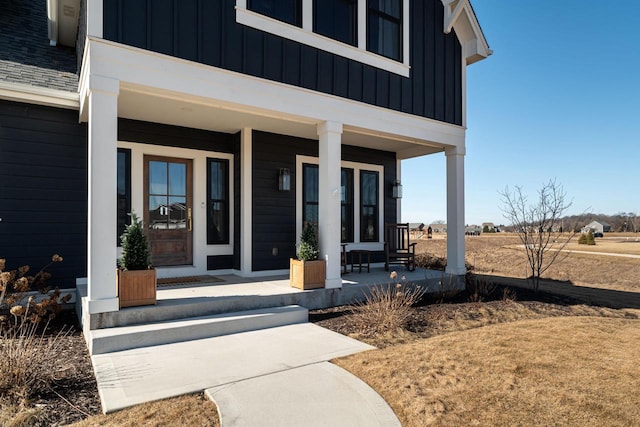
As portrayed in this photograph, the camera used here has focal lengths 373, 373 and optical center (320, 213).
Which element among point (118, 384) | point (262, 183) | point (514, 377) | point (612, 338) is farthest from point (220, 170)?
point (612, 338)

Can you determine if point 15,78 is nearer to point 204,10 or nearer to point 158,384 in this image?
point 204,10

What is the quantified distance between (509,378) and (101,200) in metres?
4.23

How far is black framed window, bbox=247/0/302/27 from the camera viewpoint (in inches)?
206

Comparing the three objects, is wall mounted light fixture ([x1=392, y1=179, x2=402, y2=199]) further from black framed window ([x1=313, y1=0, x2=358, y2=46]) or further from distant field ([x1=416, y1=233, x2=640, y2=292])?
distant field ([x1=416, y1=233, x2=640, y2=292])

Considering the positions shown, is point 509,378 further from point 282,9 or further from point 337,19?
point 337,19

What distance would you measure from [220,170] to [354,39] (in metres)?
3.31

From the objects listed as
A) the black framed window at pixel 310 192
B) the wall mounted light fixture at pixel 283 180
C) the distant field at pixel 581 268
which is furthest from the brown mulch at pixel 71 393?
the distant field at pixel 581 268

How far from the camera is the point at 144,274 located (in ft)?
13.9

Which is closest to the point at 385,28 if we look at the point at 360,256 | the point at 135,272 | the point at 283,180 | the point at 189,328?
the point at 283,180

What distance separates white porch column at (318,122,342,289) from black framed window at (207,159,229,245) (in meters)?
2.16

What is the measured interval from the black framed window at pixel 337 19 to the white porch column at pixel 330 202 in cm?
147

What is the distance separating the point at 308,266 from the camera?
5570 mm

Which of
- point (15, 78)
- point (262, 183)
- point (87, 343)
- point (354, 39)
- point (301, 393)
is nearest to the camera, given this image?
point (301, 393)

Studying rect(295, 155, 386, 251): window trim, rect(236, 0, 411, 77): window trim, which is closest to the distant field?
rect(295, 155, 386, 251): window trim
